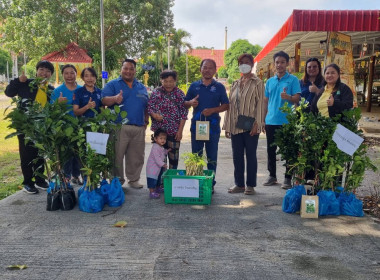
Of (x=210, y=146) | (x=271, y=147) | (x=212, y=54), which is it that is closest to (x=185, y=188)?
(x=210, y=146)

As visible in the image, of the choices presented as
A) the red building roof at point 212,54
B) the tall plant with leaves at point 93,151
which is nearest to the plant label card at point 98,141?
the tall plant with leaves at point 93,151

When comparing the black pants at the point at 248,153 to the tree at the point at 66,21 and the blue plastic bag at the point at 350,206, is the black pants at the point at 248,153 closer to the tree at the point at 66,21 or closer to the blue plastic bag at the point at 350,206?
the blue plastic bag at the point at 350,206

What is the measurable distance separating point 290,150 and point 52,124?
2.88 meters

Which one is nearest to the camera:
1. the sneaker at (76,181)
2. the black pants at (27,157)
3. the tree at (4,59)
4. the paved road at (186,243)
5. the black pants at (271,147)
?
the paved road at (186,243)

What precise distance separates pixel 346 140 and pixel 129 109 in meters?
2.75

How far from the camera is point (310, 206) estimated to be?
3926 millimetres

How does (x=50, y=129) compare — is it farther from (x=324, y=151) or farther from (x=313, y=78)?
(x=313, y=78)

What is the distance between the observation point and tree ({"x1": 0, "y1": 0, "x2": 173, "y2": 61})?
70.8ft

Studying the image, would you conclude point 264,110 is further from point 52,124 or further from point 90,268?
point 90,268

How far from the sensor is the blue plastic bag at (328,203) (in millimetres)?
3998

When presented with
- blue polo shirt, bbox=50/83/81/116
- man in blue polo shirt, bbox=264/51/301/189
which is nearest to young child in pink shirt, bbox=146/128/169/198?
blue polo shirt, bbox=50/83/81/116

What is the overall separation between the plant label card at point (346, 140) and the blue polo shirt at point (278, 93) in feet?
3.82

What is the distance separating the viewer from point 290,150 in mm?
4344

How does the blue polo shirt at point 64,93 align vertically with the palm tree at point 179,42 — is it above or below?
below
